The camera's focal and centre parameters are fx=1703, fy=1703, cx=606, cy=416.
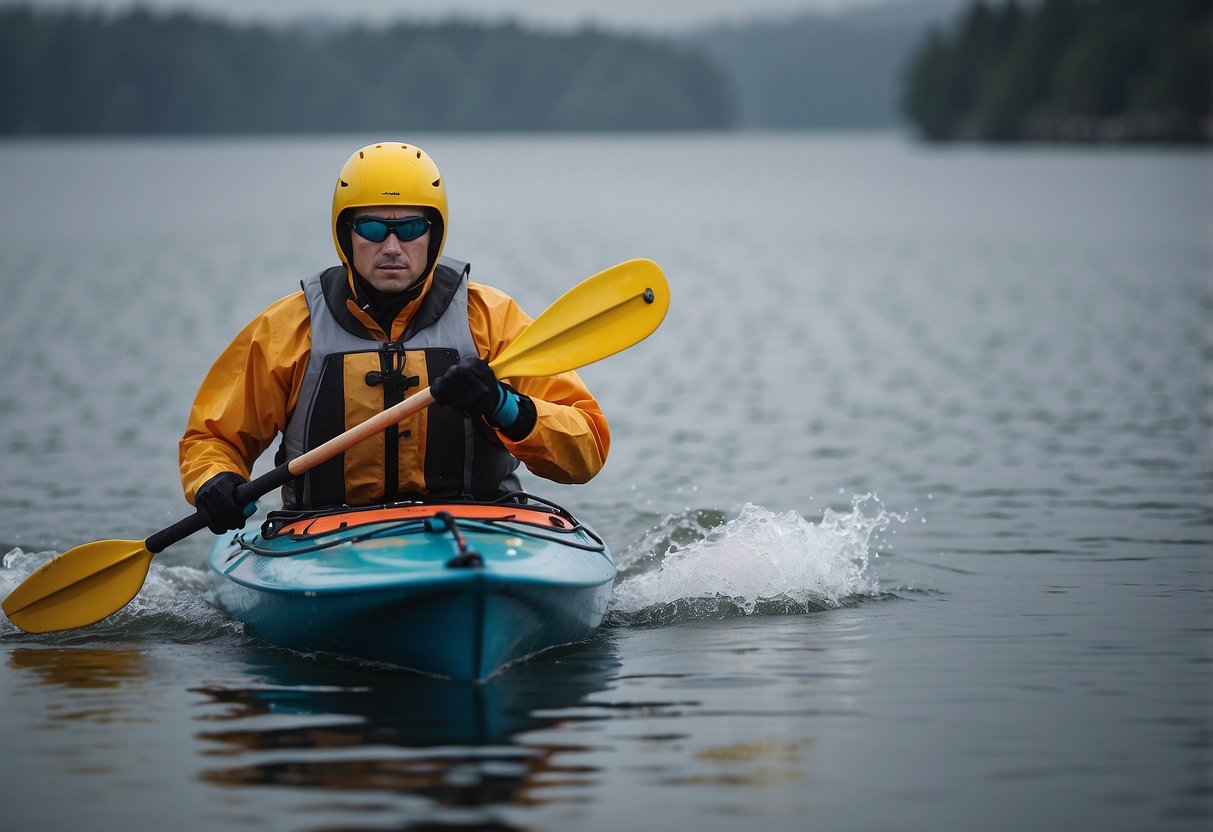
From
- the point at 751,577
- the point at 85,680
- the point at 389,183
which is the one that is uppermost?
the point at 389,183

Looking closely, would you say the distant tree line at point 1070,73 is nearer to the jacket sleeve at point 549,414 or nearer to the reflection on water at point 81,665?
the jacket sleeve at point 549,414

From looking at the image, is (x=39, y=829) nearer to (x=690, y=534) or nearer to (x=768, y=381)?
(x=690, y=534)

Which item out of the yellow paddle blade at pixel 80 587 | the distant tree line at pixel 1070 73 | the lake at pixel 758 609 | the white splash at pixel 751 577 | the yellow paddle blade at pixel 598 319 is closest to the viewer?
the lake at pixel 758 609

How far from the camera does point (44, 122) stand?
171m

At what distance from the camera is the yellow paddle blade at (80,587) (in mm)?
7000

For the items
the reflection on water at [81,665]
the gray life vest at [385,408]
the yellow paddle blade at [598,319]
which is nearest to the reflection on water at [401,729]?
the reflection on water at [81,665]

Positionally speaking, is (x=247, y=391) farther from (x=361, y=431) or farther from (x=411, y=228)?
(x=411, y=228)

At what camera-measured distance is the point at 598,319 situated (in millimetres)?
6664

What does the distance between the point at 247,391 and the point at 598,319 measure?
1.38 metres

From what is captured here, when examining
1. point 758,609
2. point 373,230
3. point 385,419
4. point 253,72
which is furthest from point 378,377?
point 253,72

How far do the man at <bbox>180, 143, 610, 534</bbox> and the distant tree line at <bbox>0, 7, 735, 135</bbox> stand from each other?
17362 cm

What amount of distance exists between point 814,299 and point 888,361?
731 cm

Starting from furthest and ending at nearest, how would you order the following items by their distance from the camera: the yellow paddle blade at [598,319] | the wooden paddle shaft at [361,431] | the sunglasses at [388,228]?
the sunglasses at [388,228], the yellow paddle blade at [598,319], the wooden paddle shaft at [361,431]

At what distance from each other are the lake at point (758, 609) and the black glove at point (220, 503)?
0.60 meters
